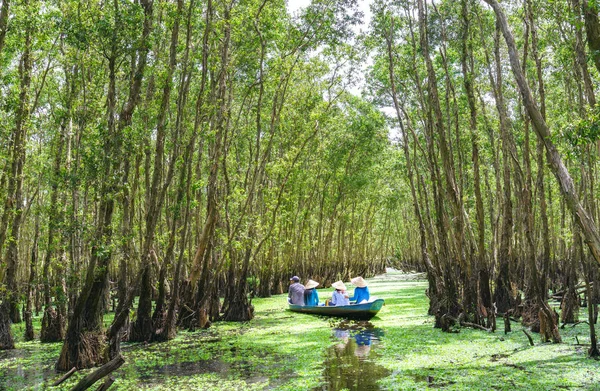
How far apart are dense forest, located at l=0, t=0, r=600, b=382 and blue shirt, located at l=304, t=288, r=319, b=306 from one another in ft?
6.98

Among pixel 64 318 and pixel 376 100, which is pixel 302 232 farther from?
pixel 64 318

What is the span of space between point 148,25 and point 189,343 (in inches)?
232

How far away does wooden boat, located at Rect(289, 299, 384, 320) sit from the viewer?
1288cm

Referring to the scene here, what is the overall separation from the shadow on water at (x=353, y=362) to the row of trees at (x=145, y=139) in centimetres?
336

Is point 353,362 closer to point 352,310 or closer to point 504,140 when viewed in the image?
point 352,310

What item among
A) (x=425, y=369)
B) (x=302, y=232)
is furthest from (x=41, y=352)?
(x=302, y=232)

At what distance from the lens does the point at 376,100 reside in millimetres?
18438

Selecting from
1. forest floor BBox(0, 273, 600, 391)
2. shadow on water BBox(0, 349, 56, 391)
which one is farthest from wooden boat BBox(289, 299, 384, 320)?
shadow on water BBox(0, 349, 56, 391)

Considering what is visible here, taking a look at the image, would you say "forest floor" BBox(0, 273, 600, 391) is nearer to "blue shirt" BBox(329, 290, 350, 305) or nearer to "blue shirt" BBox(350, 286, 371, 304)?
"blue shirt" BBox(329, 290, 350, 305)

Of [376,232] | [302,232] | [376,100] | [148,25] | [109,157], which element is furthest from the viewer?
[376,232]

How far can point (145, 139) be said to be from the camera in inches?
435

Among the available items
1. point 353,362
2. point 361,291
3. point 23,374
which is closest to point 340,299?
point 361,291

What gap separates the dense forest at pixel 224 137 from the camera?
817 centimetres

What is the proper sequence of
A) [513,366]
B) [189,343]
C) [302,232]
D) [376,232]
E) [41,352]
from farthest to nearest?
[376,232] → [302,232] → [189,343] → [41,352] → [513,366]
